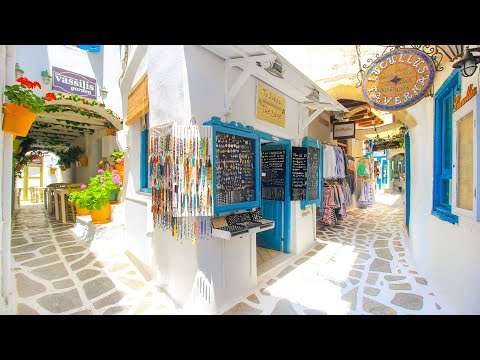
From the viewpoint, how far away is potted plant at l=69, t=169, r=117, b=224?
5859mm

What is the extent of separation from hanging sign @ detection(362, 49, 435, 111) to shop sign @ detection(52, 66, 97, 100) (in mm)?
8351

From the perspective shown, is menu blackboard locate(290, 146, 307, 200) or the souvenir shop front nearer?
the souvenir shop front

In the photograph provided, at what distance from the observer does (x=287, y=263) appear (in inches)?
185

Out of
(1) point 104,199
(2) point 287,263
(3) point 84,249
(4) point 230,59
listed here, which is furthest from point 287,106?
(3) point 84,249

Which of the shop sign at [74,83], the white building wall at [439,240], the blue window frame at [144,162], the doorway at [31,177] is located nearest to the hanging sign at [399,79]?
the white building wall at [439,240]

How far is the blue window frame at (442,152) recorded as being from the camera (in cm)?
354

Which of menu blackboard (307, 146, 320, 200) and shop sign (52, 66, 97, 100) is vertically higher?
shop sign (52, 66, 97, 100)

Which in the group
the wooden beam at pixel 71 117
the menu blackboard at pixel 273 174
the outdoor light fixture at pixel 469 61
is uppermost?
the wooden beam at pixel 71 117

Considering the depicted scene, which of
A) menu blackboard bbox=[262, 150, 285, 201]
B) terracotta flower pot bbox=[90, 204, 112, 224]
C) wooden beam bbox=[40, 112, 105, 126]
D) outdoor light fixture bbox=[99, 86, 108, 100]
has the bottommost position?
terracotta flower pot bbox=[90, 204, 112, 224]

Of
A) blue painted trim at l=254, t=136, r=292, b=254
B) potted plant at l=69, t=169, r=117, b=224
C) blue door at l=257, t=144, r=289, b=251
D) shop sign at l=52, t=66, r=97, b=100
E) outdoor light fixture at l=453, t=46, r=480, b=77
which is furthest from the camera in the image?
shop sign at l=52, t=66, r=97, b=100

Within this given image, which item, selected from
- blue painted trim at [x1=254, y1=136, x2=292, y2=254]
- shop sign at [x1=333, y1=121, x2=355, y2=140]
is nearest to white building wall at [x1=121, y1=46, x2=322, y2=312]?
blue painted trim at [x1=254, y1=136, x2=292, y2=254]

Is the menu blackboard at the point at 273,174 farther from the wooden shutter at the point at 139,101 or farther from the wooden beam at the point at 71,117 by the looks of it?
the wooden beam at the point at 71,117

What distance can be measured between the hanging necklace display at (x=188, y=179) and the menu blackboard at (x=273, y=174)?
7.78 feet

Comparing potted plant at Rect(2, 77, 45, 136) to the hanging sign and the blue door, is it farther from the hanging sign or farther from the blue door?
the hanging sign
